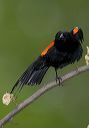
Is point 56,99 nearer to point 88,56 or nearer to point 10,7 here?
point 10,7

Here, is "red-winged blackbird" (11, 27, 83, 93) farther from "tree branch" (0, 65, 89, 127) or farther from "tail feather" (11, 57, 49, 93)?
"tree branch" (0, 65, 89, 127)

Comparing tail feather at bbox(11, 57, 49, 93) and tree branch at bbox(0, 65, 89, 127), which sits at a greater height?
tail feather at bbox(11, 57, 49, 93)

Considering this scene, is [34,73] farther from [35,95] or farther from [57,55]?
[35,95]

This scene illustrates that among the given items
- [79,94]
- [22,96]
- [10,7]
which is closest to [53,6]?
[10,7]

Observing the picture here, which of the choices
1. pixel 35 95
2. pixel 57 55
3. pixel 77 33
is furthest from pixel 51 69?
pixel 35 95

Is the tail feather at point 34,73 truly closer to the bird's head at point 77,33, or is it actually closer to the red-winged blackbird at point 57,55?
the red-winged blackbird at point 57,55

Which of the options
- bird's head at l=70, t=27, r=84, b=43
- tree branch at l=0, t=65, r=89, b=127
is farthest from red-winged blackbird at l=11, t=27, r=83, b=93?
tree branch at l=0, t=65, r=89, b=127
